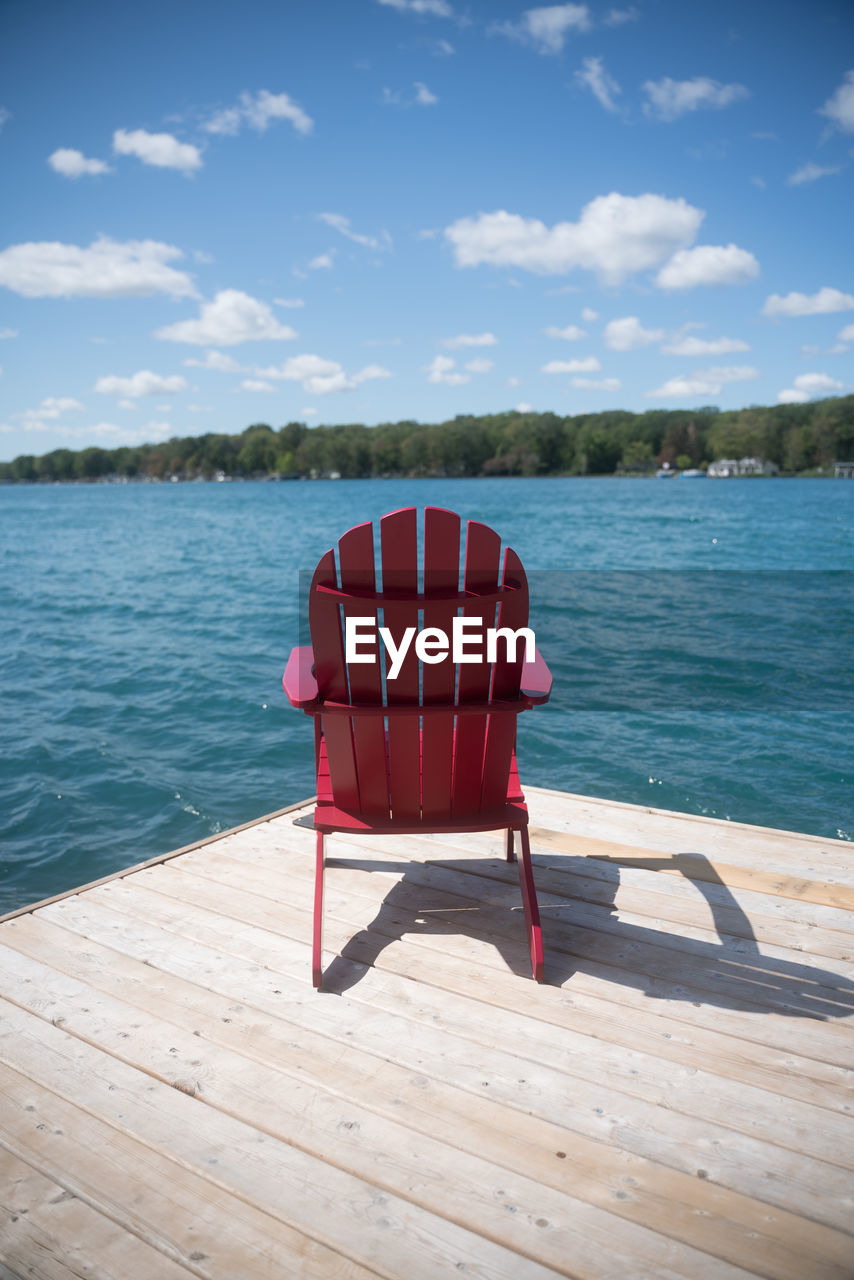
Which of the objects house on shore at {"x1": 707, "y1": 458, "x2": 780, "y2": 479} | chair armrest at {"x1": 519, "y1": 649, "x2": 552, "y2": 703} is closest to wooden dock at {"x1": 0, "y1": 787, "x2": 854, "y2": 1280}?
chair armrest at {"x1": 519, "y1": 649, "x2": 552, "y2": 703}

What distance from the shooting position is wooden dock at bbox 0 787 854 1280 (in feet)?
4.50

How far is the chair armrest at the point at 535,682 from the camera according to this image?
2236mm

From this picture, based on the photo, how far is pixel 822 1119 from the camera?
1.65m

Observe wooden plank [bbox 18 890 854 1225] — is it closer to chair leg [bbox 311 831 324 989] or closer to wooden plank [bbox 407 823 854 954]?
chair leg [bbox 311 831 324 989]

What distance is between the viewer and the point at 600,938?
2.40m

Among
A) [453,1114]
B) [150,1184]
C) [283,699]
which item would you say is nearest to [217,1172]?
[150,1184]

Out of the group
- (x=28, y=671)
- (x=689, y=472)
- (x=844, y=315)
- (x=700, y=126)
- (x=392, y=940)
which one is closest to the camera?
(x=392, y=940)

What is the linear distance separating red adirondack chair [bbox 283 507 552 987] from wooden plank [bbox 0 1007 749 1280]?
16.6 inches

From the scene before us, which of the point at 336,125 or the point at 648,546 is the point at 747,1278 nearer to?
the point at 648,546

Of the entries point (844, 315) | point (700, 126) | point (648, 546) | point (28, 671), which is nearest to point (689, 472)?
point (844, 315)

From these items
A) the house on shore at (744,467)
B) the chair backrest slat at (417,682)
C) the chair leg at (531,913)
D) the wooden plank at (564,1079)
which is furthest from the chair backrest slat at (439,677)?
the house on shore at (744,467)

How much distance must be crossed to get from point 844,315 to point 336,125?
95.7m

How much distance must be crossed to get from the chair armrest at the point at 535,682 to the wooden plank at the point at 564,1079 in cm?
84

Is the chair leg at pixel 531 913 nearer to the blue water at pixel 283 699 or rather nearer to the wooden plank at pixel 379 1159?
the wooden plank at pixel 379 1159
